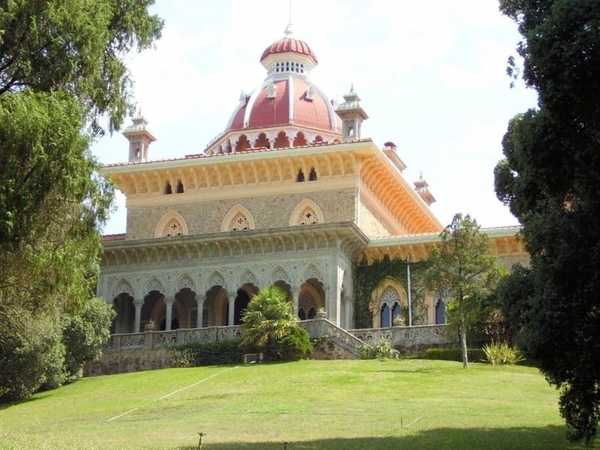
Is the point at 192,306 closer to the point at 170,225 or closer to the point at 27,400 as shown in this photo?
the point at 170,225

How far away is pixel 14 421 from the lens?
2980cm

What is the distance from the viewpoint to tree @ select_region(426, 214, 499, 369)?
36.6 meters

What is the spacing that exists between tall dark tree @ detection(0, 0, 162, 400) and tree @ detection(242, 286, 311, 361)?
630 inches

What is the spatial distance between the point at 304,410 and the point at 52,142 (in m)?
9.55

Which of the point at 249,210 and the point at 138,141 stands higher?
the point at 138,141

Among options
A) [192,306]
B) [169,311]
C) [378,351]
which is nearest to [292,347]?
[378,351]

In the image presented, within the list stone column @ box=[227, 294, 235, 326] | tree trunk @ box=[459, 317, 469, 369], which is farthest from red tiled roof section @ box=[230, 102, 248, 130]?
tree trunk @ box=[459, 317, 469, 369]

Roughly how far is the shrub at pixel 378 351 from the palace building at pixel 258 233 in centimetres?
515

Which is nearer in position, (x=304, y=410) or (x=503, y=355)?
(x=304, y=410)

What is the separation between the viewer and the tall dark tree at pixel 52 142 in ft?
65.1

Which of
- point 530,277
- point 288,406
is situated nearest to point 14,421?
point 288,406

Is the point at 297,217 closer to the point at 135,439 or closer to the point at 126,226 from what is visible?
the point at 126,226

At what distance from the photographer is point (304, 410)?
25953 mm

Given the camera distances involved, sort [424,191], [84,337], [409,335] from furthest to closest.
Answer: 1. [424,191]
2. [409,335]
3. [84,337]
